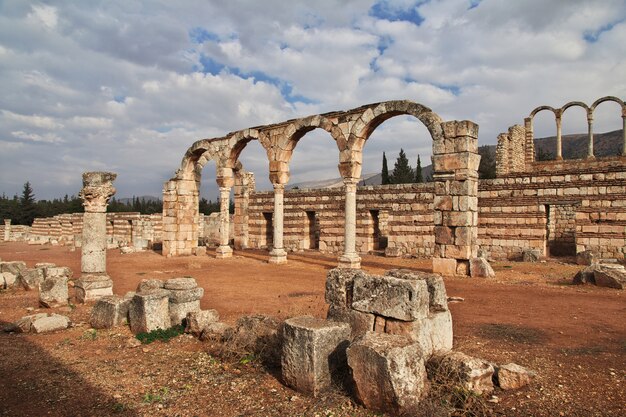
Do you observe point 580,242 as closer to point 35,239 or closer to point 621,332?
point 621,332

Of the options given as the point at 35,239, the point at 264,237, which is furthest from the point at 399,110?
the point at 35,239

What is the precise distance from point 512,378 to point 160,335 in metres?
4.99

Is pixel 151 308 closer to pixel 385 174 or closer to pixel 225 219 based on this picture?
pixel 225 219

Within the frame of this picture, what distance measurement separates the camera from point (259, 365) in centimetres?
508

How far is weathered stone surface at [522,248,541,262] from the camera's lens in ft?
48.8

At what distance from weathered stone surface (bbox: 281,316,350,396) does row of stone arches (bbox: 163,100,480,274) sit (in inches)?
309

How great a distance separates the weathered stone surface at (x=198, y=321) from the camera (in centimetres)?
631

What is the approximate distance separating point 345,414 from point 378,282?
1.58 meters

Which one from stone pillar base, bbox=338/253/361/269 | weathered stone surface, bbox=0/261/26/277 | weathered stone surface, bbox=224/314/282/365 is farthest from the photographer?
stone pillar base, bbox=338/253/361/269

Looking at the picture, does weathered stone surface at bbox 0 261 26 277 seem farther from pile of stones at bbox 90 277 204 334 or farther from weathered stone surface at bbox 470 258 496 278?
weathered stone surface at bbox 470 258 496 278

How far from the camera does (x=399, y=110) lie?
12359 mm

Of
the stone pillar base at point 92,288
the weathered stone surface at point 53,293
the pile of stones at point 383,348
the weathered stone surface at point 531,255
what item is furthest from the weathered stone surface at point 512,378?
the weathered stone surface at point 531,255

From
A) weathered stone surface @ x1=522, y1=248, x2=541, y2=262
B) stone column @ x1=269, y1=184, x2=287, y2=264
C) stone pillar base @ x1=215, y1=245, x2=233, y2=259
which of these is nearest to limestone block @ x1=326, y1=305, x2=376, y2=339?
stone column @ x1=269, y1=184, x2=287, y2=264

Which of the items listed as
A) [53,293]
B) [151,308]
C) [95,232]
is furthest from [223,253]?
[151,308]
